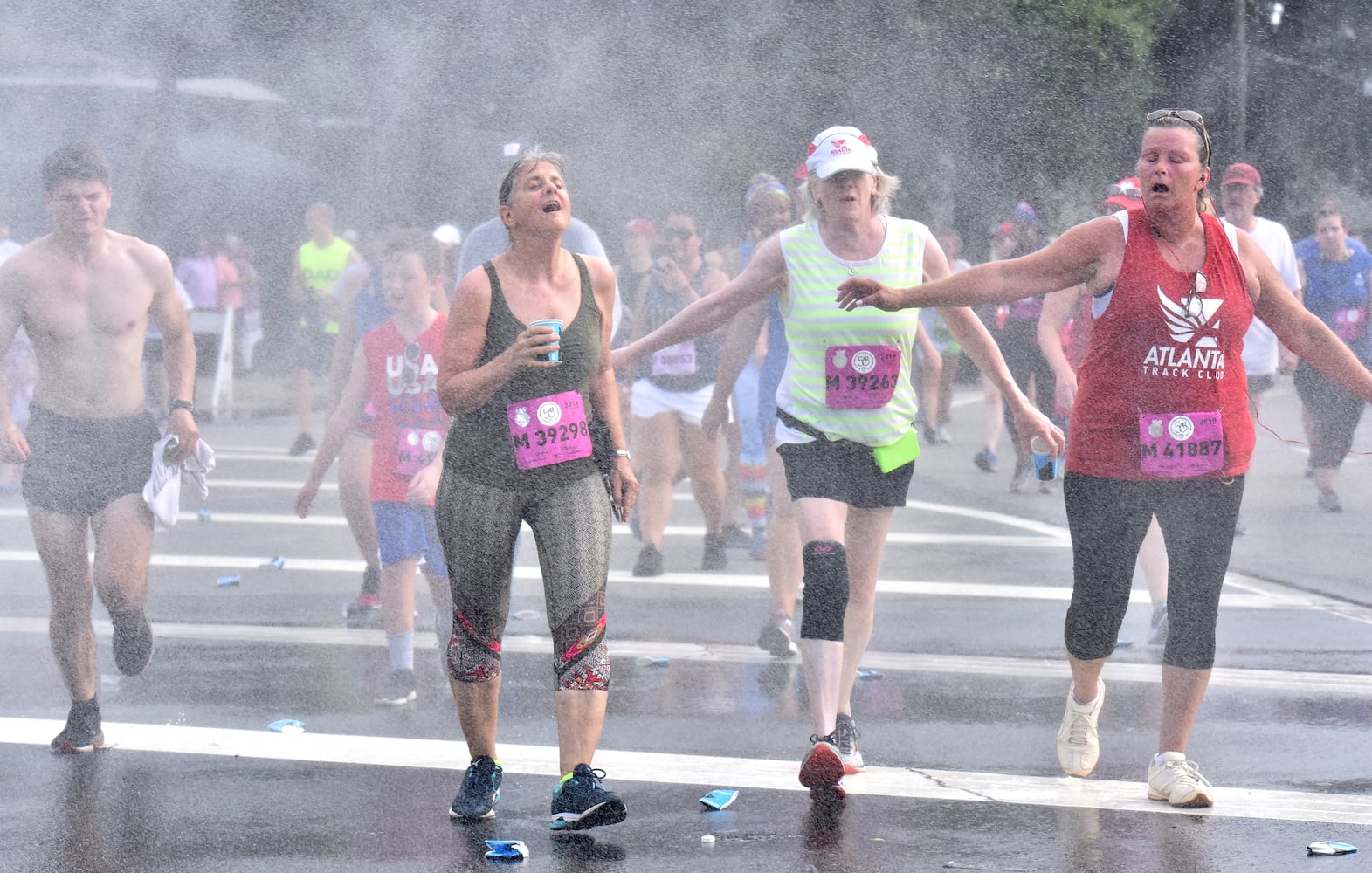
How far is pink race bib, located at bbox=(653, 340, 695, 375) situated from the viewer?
8.50 meters

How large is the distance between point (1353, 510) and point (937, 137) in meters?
6.61

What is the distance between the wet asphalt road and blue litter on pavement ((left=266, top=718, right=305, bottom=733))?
34 mm

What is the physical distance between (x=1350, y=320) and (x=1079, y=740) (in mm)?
6627

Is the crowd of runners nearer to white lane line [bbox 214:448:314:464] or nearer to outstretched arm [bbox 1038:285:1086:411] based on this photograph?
outstretched arm [bbox 1038:285:1086:411]

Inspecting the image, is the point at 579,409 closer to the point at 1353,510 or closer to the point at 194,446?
the point at 194,446

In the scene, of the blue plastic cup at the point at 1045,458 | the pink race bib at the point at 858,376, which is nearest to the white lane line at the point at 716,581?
the blue plastic cup at the point at 1045,458

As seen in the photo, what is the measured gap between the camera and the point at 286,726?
5449mm

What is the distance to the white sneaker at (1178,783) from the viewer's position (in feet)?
14.8

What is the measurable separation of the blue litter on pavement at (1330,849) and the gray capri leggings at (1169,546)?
1.83 feet

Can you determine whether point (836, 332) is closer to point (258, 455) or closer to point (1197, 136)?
point (1197, 136)

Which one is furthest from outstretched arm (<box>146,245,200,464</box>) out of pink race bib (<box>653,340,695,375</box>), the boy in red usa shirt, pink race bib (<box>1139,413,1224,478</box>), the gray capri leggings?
pink race bib (<box>653,340,695,375</box>)

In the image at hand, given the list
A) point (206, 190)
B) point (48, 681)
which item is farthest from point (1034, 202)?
point (48, 681)

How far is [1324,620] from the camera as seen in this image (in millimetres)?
7215

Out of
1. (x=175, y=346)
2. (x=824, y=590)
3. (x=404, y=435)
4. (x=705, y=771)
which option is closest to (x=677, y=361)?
(x=404, y=435)
